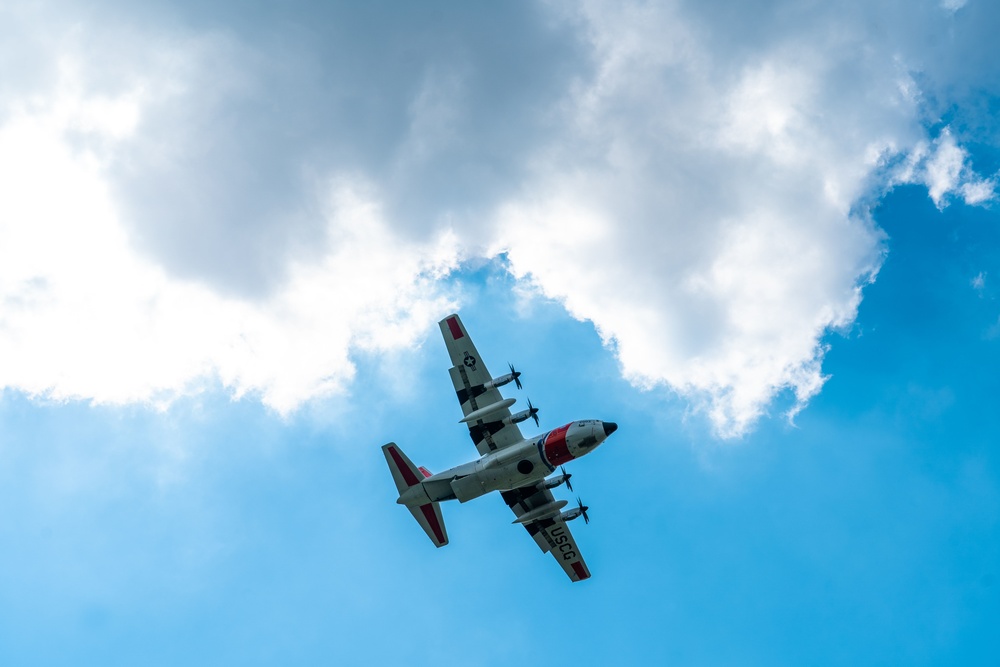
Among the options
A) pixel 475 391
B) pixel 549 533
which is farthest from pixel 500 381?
pixel 549 533

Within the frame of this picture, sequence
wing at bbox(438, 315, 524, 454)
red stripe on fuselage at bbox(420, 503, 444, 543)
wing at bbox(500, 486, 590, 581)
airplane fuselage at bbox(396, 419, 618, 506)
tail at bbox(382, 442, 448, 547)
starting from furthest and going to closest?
wing at bbox(500, 486, 590, 581) < red stripe on fuselage at bbox(420, 503, 444, 543) < tail at bbox(382, 442, 448, 547) < wing at bbox(438, 315, 524, 454) < airplane fuselage at bbox(396, 419, 618, 506)

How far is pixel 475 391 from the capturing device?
66.1 meters

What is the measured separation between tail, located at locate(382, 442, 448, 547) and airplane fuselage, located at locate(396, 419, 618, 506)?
12cm

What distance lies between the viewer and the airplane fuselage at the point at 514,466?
205 feet

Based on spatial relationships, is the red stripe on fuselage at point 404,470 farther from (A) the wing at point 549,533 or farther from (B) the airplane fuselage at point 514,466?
(A) the wing at point 549,533

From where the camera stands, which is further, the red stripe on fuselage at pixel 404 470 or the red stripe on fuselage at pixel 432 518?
the red stripe on fuselage at pixel 432 518

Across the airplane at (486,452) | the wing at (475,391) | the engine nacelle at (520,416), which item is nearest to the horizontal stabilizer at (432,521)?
the airplane at (486,452)

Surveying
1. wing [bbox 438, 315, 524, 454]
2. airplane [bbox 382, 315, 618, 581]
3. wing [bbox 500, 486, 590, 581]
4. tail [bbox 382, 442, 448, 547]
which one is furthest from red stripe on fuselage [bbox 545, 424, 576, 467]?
tail [bbox 382, 442, 448, 547]

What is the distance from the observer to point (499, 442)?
66.8 m

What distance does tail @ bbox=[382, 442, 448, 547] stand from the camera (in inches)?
2653

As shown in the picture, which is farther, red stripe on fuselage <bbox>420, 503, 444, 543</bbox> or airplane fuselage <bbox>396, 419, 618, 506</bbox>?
red stripe on fuselage <bbox>420, 503, 444, 543</bbox>

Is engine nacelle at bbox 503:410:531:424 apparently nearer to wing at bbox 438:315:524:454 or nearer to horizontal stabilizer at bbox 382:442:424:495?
wing at bbox 438:315:524:454

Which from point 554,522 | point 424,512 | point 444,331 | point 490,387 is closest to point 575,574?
point 554,522

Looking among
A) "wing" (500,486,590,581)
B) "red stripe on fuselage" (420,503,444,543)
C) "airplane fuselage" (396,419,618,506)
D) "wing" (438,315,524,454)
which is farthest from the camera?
"wing" (500,486,590,581)
